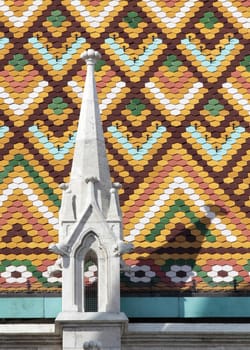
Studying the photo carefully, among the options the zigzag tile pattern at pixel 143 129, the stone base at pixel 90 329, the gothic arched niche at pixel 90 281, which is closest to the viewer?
the stone base at pixel 90 329

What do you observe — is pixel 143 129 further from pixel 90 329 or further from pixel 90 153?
pixel 90 329

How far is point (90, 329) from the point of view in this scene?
52.9ft

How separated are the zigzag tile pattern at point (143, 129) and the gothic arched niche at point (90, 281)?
72mm

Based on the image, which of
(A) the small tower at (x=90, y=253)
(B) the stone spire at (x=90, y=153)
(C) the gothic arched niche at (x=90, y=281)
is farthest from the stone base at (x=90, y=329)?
(B) the stone spire at (x=90, y=153)

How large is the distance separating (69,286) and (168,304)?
40.0 inches

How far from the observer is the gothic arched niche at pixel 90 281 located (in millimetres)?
16406

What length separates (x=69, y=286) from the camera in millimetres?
16312

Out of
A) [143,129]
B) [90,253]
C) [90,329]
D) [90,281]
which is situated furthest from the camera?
[143,129]

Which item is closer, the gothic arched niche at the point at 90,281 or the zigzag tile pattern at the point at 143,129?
the gothic arched niche at the point at 90,281

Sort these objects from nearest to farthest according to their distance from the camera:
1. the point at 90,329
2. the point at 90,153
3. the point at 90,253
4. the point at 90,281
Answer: the point at 90,329, the point at 90,253, the point at 90,281, the point at 90,153

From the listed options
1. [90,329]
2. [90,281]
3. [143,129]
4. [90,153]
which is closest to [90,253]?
[90,281]

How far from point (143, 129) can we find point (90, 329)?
3082mm

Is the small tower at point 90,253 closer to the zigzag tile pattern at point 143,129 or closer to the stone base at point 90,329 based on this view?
the stone base at point 90,329


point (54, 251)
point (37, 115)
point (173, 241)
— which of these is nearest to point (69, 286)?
point (54, 251)
